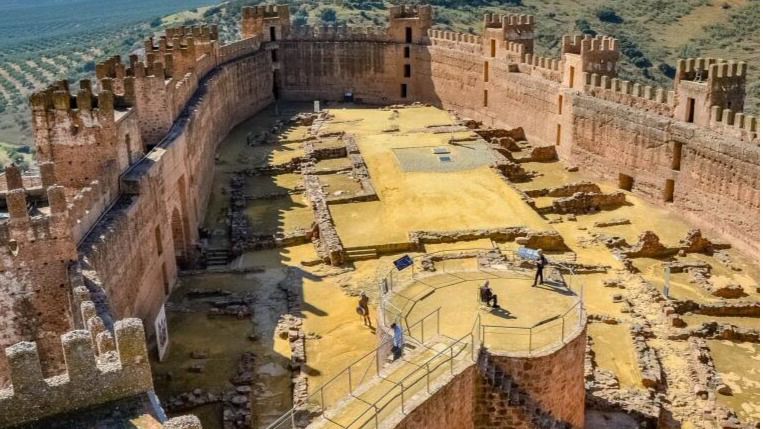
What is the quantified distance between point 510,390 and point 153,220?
13.0 m

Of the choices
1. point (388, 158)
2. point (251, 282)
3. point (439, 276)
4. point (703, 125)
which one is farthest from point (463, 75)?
point (439, 276)

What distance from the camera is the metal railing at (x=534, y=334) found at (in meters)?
17.3

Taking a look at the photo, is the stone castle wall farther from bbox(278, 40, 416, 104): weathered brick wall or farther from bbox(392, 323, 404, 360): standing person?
bbox(278, 40, 416, 104): weathered brick wall

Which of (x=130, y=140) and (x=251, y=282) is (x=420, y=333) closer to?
(x=251, y=282)

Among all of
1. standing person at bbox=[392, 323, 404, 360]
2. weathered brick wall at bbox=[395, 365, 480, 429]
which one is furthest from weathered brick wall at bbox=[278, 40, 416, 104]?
weathered brick wall at bbox=[395, 365, 480, 429]

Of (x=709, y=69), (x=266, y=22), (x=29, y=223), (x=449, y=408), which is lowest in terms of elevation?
(x=449, y=408)

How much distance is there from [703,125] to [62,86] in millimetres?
23378

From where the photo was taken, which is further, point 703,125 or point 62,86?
point 703,125

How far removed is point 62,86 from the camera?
83.7 ft

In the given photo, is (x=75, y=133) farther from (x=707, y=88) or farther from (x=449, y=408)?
(x=707, y=88)

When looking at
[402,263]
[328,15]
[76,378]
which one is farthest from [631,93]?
[328,15]

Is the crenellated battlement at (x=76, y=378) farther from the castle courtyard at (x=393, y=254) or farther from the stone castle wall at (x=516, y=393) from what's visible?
the stone castle wall at (x=516, y=393)

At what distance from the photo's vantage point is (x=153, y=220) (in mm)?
24859

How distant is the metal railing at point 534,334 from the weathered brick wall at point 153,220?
338 inches
